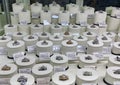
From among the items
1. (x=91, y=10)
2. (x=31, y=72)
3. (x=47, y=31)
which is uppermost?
(x=91, y=10)

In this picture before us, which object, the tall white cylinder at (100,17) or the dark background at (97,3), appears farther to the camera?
the dark background at (97,3)

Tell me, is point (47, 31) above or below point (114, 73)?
above

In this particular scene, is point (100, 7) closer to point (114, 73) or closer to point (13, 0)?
point (13, 0)

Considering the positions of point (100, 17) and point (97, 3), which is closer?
point (100, 17)

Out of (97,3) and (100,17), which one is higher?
(97,3)

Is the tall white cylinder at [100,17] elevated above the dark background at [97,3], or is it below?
below

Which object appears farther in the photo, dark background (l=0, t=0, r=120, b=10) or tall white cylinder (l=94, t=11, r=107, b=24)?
dark background (l=0, t=0, r=120, b=10)

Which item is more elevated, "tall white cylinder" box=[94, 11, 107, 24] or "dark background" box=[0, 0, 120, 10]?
"dark background" box=[0, 0, 120, 10]

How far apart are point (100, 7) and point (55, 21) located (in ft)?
4.84

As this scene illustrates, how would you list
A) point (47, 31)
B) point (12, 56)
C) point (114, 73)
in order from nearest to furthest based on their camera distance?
point (114, 73) < point (12, 56) < point (47, 31)

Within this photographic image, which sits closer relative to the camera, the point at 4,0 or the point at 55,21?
the point at 55,21

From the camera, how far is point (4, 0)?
2.27 meters

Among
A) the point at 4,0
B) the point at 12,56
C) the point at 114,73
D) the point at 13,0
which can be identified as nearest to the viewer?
the point at 114,73

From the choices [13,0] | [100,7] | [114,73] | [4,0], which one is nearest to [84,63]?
[114,73]
